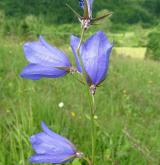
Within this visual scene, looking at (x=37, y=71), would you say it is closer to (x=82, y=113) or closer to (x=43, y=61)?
(x=43, y=61)

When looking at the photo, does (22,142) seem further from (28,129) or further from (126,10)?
(126,10)

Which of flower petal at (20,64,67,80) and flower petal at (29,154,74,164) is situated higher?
flower petal at (20,64,67,80)

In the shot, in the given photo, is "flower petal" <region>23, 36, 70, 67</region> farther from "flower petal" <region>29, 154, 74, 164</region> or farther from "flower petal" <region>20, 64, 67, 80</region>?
"flower petal" <region>29, 154, 74, 164</region>

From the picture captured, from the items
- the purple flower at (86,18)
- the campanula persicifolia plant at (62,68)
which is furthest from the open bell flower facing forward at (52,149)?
the purple flower at (86,18)

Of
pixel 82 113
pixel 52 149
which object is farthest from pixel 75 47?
pixel 82 113

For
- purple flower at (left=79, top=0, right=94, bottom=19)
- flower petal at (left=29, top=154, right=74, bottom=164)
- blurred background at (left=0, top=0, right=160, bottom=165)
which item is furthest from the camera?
blurred background at (left=0, top=0, right=160, bottom=165)

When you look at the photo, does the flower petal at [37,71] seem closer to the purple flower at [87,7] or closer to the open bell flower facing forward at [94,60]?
the open bell flower facing forward at [94,60]

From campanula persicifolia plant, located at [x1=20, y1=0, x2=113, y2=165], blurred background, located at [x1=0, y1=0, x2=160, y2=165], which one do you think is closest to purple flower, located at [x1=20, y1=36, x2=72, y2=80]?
campanula persicifolia plant, located at [x1=20, y1=0, x2=113, y2=165]

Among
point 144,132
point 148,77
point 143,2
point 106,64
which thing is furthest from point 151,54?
point 106,64
